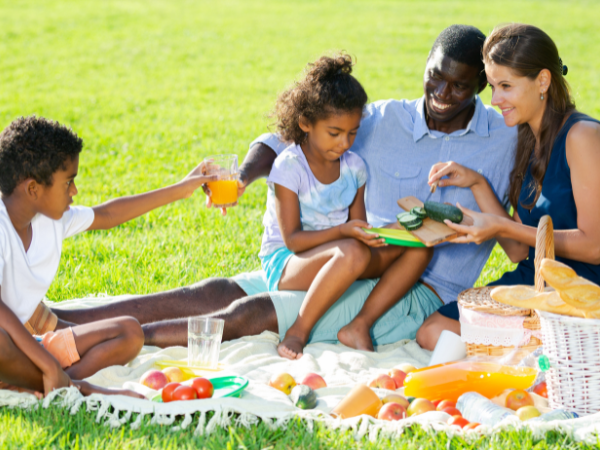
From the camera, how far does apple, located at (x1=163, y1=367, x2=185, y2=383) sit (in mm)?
3484

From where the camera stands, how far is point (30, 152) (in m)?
3.29

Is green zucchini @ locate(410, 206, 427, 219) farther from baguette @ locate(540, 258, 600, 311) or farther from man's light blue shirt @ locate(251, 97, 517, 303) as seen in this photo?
baguette @ locate(540, 258, 600, 311)

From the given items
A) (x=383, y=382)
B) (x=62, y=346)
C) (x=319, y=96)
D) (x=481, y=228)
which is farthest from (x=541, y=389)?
(x=62, y=346)

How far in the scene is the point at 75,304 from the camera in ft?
14.5

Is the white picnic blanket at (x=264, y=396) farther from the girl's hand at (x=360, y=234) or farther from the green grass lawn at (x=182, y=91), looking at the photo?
the girl's hand at (x=360, y=234)

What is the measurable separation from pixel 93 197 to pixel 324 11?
1662 cm

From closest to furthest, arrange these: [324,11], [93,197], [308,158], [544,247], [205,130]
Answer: [544,247] → [308,158] → [93,197] → [205,130] → [324,11]

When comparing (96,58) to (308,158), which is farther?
(96,58)

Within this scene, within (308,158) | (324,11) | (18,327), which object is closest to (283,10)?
(324,11)

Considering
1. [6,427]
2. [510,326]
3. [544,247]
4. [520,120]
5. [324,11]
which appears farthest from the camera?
[324,11]

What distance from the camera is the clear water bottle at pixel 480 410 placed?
3.02m

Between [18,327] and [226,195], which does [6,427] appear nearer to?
[18,327]

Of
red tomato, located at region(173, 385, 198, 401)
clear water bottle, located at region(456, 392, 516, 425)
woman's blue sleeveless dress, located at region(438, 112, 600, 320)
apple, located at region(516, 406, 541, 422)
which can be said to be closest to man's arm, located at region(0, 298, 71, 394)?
red tomato, located at region(173, 385, 198, 401)

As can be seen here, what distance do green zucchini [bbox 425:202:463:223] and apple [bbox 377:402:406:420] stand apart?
125 cm
